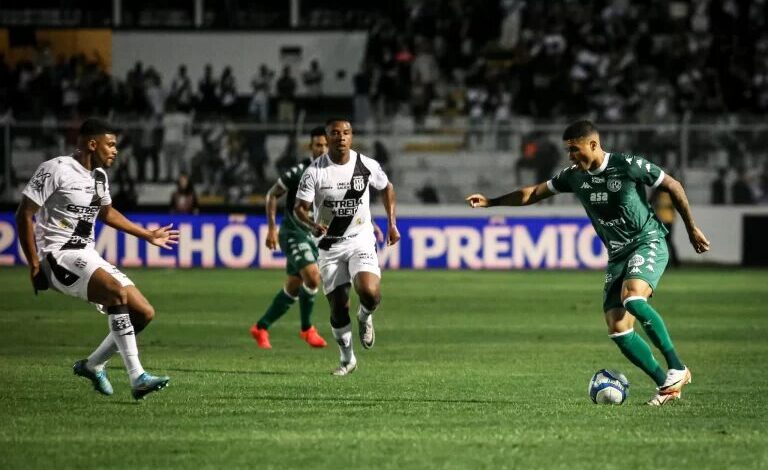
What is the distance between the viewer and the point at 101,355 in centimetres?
1106

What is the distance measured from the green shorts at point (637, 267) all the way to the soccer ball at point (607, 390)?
20.7 inches

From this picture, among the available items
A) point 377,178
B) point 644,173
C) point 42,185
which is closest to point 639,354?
point 644,173

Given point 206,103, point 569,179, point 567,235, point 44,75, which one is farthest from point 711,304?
point 44,75

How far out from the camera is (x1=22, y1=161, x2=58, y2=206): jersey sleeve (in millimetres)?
10578

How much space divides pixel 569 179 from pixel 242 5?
2791 centimetres

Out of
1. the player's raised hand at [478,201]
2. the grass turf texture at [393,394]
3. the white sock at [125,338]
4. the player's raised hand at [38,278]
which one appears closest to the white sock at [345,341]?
the grass turf texture at [393,394]

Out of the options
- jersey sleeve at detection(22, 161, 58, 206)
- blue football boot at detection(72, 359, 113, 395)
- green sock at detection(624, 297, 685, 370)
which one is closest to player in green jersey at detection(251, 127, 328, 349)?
blue football boot at detection(72, 359, 113, 395)

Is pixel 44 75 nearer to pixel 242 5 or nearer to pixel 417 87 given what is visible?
pixel 242 5

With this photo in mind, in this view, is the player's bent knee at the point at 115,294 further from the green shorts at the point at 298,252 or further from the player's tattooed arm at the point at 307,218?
the green shorts at the point at 298,252

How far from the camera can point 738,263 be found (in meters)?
31.7

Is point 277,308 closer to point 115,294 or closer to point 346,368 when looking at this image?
point 346,368

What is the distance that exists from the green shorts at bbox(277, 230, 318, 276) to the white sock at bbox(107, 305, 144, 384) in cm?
543

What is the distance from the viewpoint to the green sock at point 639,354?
35.4ft

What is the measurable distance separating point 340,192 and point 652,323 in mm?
3742
